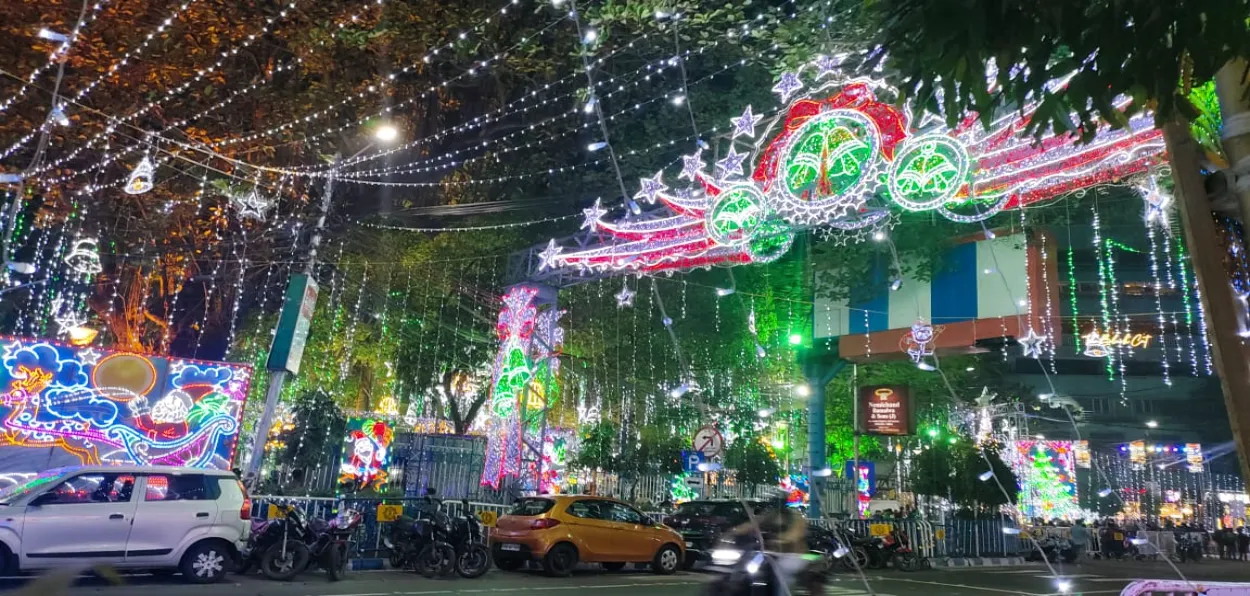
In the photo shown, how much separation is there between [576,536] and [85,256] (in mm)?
11831

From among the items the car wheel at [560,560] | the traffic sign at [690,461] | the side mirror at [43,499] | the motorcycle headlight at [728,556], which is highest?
the traffic sign at [690,461]

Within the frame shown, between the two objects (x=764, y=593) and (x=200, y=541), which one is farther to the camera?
(x=200, y=541)

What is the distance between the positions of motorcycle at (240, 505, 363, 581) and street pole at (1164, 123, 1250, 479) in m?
9.70

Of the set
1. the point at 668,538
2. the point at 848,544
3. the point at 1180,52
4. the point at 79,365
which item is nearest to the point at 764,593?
the point at 1180,52

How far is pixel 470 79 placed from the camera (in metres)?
14.0

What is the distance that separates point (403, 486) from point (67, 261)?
27.4 feet

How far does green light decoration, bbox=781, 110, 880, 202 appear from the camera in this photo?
35.6 feet

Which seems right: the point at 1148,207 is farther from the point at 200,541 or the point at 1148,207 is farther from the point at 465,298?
the point at 465,298

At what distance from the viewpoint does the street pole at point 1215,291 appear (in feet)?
9.36

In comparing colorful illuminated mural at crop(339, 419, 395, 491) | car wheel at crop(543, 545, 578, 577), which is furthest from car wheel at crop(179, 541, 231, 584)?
colorful illuminated mural at crop(339, 419, 395, 491)

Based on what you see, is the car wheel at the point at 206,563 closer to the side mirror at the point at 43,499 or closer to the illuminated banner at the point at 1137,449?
the side mirror at the point at 43,499

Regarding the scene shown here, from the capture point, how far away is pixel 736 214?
1200 centimetres

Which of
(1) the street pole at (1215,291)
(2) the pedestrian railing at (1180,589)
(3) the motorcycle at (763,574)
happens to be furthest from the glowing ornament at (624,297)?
(1) the street pole at (1215,291)

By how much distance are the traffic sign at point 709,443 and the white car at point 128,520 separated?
7593 millimetres
